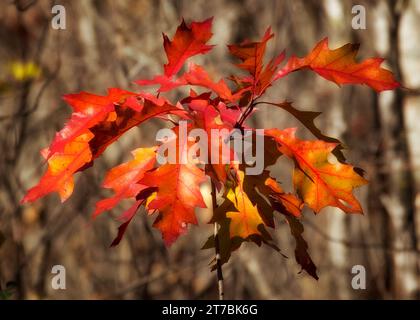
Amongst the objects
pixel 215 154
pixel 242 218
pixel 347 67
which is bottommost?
pixel 242 218

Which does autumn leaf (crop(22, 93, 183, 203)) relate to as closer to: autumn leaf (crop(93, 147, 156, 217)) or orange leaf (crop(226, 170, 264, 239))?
autumn leaf (crop(93, 147, 156, 217))

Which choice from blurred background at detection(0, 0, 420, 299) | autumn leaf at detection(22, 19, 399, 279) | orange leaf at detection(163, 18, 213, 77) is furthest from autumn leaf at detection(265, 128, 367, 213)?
blurred background at detection(0, 0, 420, 299)

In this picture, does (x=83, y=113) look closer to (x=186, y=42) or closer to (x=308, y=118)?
(x=186, y=42)

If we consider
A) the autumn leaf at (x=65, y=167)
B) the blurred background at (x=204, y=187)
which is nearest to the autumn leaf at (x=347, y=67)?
the autumn leaf at (x=65, y=167)

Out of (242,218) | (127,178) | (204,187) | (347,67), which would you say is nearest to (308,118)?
(347,67)

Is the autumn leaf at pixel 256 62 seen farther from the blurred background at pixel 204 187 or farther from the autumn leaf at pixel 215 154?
the blurred background at pixel 204 187
